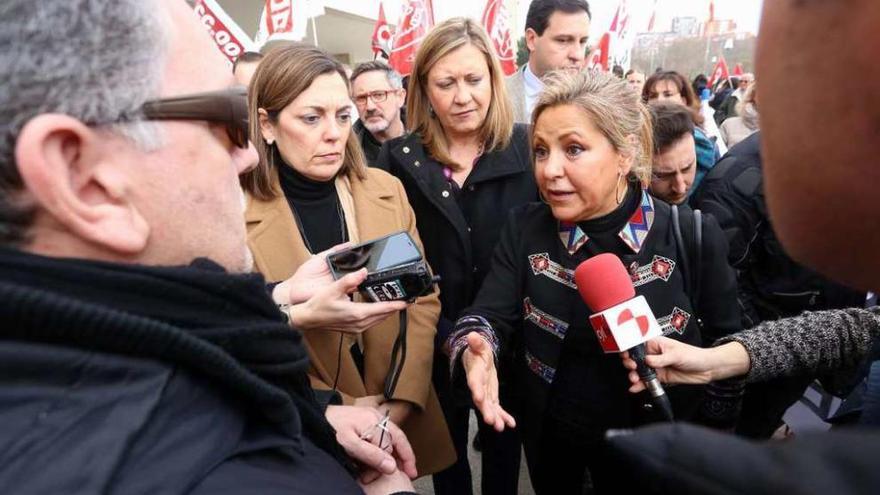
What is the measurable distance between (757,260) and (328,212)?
1928 millimetres

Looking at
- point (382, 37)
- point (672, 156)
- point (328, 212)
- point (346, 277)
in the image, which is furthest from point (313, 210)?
point (382, 37)

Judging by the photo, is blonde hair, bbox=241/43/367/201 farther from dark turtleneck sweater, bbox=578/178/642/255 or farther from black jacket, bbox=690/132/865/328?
black jacket, bbox=690/132/865/328

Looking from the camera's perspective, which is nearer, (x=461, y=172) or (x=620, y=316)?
(x=620, y=316)

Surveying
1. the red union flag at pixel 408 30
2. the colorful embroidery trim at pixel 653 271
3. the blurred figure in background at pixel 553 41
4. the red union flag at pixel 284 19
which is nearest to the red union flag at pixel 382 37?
the red union flag at pixel 408 30

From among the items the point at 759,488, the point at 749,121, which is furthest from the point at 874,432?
the point at 749,121

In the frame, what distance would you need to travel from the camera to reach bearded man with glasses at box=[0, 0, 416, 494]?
0.61 m

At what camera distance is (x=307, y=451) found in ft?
3.00

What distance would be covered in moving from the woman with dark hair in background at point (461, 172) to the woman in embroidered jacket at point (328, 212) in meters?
0.26

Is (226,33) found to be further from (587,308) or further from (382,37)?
(587,308)

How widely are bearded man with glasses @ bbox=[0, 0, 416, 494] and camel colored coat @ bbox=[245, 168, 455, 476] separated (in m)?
1.04

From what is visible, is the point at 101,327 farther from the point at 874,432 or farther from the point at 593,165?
the point at 593,165

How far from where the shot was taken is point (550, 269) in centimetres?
194

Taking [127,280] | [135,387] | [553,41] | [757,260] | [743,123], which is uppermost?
[553,41]

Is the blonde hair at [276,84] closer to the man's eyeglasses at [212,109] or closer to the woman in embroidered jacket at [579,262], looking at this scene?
the woman in embroidered jacket at [579,262]
